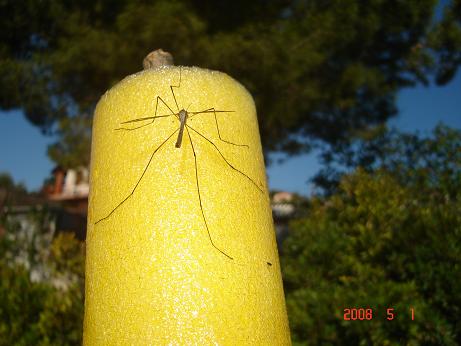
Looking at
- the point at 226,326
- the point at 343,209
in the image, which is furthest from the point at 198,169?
the point at 343,209

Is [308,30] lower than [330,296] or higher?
higher

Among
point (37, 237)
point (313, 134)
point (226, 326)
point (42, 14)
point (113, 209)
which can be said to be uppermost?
point (42, 14)

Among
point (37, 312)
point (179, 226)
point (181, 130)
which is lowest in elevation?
point (179, 226)

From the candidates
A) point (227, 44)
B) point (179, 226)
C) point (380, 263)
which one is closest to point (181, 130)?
point (179, 226)

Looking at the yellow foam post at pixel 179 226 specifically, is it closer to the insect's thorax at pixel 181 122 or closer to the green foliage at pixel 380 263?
the insect's thorax at pixel 181 122

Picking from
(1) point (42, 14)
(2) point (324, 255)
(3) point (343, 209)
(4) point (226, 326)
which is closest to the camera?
(4) point (226, 326)

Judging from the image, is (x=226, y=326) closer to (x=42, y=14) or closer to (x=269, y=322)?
(x=269, y=322)
